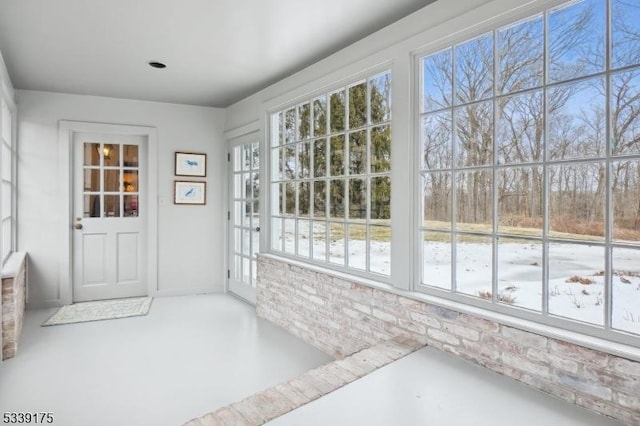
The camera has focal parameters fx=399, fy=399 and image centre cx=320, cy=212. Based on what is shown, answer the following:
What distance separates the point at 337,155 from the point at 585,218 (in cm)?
192

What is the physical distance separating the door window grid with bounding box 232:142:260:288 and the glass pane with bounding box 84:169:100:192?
1656 mm

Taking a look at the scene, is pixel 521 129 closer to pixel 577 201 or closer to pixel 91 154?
pixel 577 201

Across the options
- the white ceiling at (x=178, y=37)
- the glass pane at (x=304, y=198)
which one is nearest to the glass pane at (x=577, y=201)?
the white ceiling at (x=178, y=37)

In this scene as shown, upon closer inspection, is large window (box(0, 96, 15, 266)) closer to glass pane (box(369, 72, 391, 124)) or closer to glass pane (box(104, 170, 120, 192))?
glass pane (box(104, 170, 120, 192))

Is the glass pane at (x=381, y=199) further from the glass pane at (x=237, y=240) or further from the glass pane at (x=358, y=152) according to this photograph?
the glass pane at (x=237, y=240)

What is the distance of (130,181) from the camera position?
512cm

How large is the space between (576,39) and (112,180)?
4.99 meters

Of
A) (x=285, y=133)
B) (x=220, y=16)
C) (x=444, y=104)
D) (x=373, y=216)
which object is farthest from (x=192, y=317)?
(x=444, y=104)

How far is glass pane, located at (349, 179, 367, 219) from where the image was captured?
10.0ft

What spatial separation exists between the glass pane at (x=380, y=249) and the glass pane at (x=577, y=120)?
122 centimetres

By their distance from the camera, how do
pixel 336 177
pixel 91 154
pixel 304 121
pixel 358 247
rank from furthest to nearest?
pixel 91 154 → pixel 304 121 → pixel 336 177 → pixel 358 247

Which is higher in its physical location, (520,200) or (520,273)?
(520,200)

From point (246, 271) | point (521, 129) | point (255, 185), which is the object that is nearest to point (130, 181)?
point (255, 185)

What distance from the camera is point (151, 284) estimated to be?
5.16m
